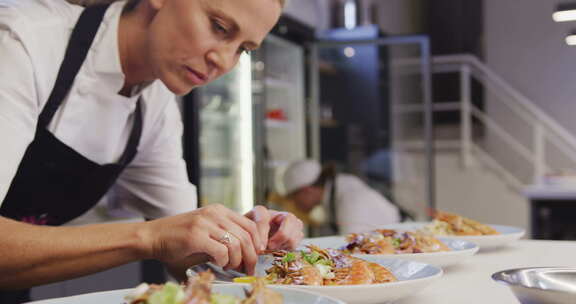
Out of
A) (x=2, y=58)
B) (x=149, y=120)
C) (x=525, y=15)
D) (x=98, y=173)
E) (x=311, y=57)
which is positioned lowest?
(x=98, y=173)

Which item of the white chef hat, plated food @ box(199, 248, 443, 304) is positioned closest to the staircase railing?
the white chef hat

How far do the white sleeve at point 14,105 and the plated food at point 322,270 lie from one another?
0.47 meters

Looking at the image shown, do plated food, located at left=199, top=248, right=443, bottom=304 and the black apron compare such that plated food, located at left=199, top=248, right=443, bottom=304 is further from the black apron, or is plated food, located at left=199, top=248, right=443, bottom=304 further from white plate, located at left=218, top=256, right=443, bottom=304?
the black apron

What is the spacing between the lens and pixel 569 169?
6.61m

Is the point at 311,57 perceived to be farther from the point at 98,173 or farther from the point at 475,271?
the point at 475,271

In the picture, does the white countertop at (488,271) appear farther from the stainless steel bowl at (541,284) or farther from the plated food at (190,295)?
the plated food at (190,295)

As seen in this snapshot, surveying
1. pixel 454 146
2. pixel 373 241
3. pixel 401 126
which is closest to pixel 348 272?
pixel 373 241

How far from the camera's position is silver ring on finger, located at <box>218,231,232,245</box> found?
0.85 meters

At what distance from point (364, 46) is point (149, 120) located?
3.56m

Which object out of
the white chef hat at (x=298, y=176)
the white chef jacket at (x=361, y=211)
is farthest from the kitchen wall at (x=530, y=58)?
the white chef hat at (x=298, y=176)

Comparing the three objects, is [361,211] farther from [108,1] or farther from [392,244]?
[392,244]

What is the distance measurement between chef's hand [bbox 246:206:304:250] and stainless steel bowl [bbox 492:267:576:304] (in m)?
0.37

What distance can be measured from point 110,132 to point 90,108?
0.08 metres

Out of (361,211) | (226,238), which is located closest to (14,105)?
(226,238)
